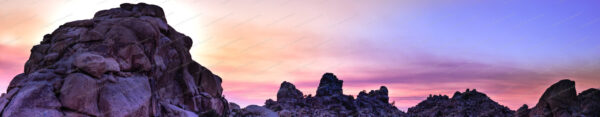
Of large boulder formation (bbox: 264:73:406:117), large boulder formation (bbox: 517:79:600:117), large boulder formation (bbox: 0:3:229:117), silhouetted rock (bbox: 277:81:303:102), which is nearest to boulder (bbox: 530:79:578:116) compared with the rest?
large boulder formation (bbox: 517:79:600:117)

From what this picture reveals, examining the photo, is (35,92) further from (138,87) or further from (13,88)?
(138,87)

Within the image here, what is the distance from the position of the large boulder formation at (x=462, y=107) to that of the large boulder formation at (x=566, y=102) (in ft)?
101

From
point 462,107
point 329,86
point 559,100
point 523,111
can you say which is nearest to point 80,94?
point 559,100

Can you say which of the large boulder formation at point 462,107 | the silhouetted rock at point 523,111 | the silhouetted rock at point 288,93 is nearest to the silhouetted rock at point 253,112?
the silhouetted rock at point 523,111

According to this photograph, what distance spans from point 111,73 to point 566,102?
75984mm

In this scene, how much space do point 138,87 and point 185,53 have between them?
49.8 feet

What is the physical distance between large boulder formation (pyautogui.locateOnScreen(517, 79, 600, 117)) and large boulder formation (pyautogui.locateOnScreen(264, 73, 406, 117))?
5441cm

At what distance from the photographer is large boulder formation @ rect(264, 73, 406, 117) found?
381 feet

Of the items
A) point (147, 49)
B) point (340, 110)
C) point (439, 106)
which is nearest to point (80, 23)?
point (147, 49)

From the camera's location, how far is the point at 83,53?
2923 centimetres

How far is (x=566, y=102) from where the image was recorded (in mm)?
67438

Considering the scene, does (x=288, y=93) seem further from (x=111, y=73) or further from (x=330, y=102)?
(x=111, y=73)

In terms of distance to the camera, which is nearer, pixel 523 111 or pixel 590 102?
pixel 590 102

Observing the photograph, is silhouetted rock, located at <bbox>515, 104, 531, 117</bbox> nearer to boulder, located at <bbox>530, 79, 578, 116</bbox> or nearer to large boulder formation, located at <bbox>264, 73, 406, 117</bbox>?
boulder, located at <bbox>530, 79, 578, 116</bbox>
